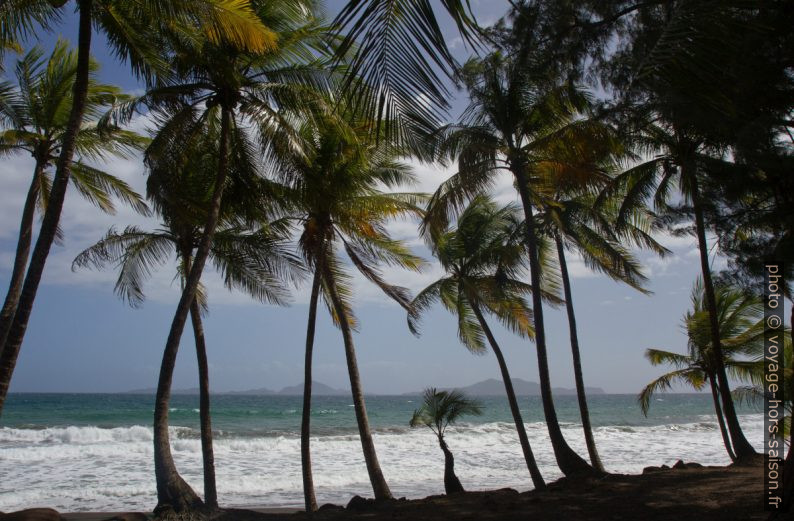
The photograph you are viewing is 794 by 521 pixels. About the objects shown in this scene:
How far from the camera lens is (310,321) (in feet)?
38.7

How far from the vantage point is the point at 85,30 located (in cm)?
798

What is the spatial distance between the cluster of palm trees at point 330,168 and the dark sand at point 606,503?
0.97 metres

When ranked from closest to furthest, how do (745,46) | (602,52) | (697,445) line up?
1. (745,46)
2. (602,52)
3. (697,445)

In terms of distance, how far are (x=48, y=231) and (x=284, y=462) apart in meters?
14.9

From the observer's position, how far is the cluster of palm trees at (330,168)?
6695mm

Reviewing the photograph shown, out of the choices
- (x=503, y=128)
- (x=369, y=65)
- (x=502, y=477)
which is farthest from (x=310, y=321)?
(x=369, y=65)

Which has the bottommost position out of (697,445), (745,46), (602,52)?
(697,445)

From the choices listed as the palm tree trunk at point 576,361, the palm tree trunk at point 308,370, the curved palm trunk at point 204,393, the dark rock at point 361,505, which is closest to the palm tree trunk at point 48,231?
the curved palm trunk at point 204,393

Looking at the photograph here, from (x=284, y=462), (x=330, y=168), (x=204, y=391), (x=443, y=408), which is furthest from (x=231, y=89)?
(x=284, y=462)

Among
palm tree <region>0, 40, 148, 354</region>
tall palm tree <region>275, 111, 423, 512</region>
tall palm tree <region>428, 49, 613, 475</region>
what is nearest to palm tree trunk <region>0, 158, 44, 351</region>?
palm tree <region>0, 40, 148, 354</region>

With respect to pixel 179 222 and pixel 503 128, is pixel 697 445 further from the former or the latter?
pixel 179 222

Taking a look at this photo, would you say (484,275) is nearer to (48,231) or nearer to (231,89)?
(231,89)

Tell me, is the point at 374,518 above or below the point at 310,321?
below

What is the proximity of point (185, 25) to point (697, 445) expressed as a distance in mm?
25071
